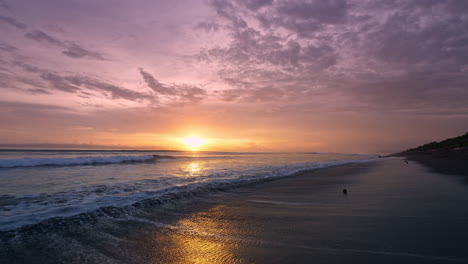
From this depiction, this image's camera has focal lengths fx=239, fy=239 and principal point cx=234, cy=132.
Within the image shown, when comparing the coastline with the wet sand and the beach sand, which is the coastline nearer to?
the wet sand

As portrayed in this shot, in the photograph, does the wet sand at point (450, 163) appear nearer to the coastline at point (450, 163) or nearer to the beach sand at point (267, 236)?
the coastline at point (450, 163)

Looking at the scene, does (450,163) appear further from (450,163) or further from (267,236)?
(267,236)

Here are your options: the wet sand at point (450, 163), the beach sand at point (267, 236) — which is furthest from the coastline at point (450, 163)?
the beach sand at point (267, 236)

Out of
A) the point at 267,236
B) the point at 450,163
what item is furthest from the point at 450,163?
the point at 267,236

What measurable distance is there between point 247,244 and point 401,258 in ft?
7.62

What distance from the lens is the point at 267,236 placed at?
15.1ft

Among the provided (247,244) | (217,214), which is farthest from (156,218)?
(247,244)

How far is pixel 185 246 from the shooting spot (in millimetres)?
4168

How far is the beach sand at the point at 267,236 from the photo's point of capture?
365cm

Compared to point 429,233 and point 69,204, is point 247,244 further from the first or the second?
point 69,204

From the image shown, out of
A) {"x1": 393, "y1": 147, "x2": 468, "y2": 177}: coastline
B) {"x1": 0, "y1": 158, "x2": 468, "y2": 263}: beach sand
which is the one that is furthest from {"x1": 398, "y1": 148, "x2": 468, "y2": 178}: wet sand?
{"x1": 0, "y1": 158, "x2": 468, "y2": 263}: beach sand

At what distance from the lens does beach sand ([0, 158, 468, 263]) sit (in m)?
3.65

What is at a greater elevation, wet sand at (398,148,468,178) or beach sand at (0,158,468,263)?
wet sand at (398,148,468,178)

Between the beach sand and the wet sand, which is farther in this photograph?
the wet sand
